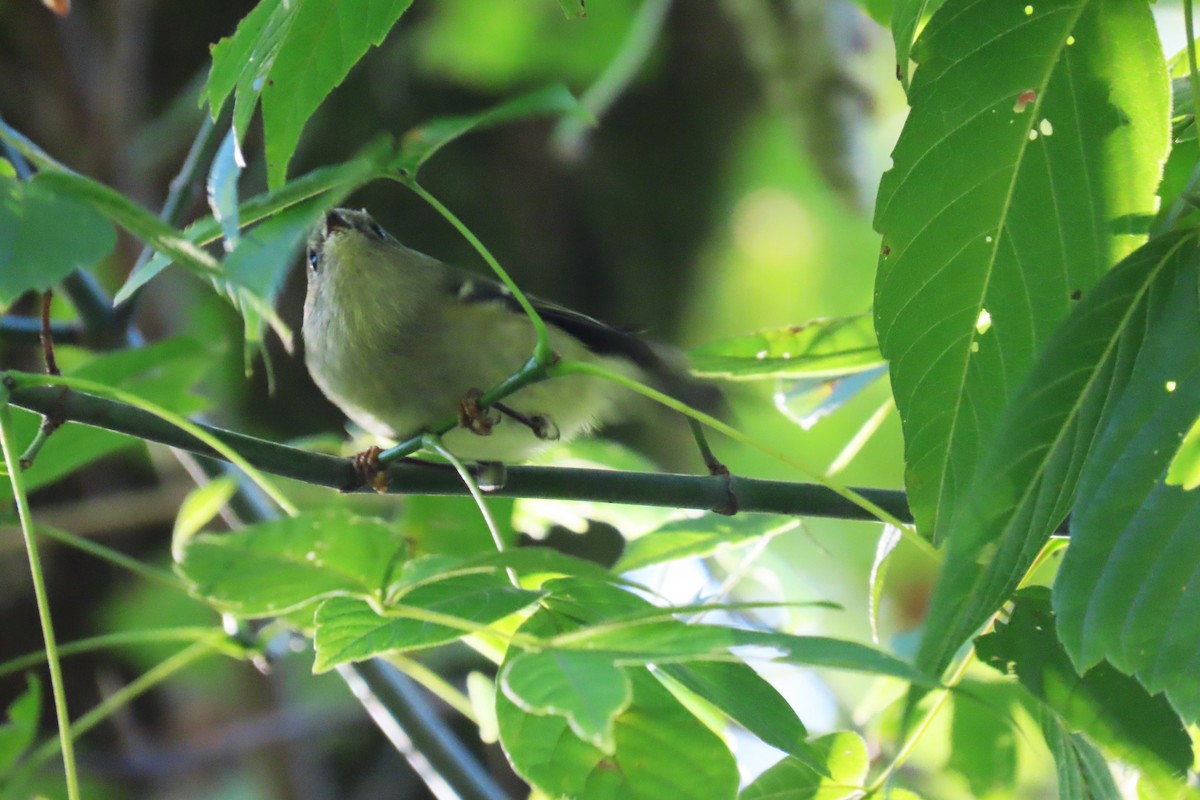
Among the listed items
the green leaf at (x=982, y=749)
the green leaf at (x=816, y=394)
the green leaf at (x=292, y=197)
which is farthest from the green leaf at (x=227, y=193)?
the green leaf at (x=982, y=749)

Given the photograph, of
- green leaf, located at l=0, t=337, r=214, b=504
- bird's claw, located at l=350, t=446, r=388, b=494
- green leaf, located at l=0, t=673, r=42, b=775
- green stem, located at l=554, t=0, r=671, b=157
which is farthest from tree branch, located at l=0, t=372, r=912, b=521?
green stem, located at l=554, t=0, r=671, b=157

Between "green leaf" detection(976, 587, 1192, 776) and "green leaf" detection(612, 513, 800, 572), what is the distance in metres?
0.47

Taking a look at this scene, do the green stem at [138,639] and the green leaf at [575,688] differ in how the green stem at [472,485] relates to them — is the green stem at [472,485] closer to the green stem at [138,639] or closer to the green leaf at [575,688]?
the green leaf at [575,688]

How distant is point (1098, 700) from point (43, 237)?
988 mm

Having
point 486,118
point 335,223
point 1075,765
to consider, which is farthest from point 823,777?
point 335,223

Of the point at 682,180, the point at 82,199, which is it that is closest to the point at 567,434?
the point at 82,199

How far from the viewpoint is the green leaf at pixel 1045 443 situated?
975 millimetres

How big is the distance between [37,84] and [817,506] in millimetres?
3525

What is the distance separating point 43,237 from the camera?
88 centimetres

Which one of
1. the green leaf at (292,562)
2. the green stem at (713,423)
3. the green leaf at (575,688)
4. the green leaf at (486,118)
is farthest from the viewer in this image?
the green stem at (713,423)

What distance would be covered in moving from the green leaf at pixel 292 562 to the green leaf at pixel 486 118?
31 centimetres

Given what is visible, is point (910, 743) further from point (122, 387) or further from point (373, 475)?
point (122, 387)

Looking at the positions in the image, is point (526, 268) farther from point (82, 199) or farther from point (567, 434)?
point (82, 199)

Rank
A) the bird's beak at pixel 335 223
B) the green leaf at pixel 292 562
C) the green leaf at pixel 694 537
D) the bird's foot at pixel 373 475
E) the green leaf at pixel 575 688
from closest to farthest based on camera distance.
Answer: the green leaf at pixel 575 688 → the green leaf at pixel 292 562 → the bird's foot at pixel 373 475 → the green leaf at pixel 694 537 → the bird's beak at pixel 335 223
